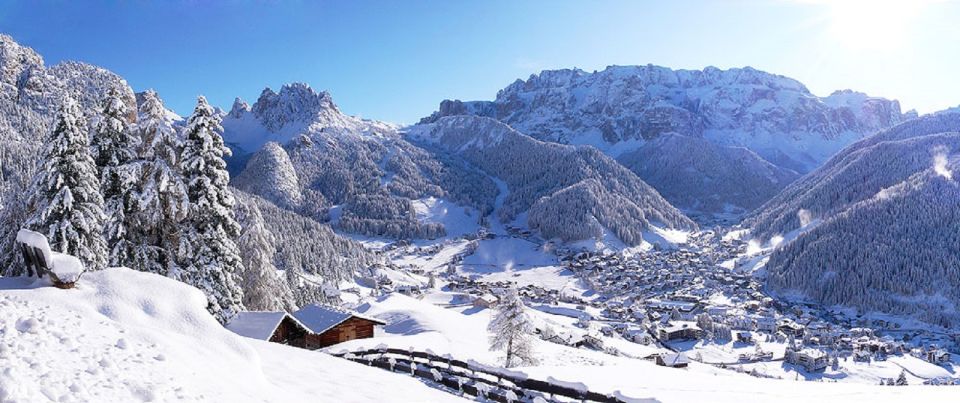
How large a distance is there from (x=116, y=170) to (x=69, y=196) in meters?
2.93

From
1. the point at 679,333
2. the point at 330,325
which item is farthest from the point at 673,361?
the point at 679,333

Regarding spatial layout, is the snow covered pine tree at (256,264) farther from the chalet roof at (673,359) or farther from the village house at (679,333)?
the village house at (679,333)

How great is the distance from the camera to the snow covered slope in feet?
30.1

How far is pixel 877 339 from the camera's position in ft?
346

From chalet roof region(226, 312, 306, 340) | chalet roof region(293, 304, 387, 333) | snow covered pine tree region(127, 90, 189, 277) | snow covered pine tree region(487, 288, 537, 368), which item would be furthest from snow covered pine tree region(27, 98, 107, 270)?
snow covered pine tree region(487, 288, 537, 368)

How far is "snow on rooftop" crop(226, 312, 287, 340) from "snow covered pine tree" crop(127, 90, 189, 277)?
15.7 ft

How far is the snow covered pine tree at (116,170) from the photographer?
2720 centimetres

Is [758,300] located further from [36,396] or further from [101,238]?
[36,396]

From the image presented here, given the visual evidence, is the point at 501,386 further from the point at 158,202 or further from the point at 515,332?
the point at 515,332

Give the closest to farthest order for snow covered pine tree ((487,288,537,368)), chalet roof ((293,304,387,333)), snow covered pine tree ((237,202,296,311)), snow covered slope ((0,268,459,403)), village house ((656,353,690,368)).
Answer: snow covered slope ((0,268,459,403)) → snow covered pine tree ((237,202,296,311)) → chalet roof ((293,304,387,333)) → snow covered pine tree ((487,288,537,368)) → village house ((656,353,690,368))

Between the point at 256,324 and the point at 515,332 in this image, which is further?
the point at 515,332

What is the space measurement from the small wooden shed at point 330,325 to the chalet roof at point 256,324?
6669mm

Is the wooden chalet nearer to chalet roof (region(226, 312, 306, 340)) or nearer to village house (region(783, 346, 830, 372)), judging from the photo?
chalet roof (region(226, 312, 306, 340))

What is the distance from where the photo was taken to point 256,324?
31062mm
